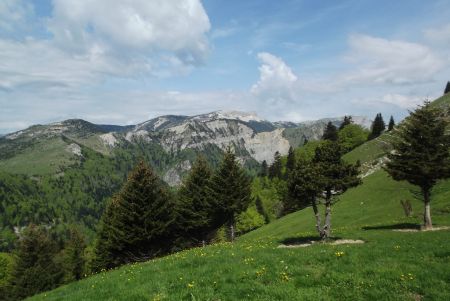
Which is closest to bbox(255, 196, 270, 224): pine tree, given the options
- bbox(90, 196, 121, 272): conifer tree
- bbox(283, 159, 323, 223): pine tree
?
bbox(90, 196, 121, 272): conifer tree

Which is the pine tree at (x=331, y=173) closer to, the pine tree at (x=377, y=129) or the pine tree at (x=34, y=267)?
the pine tree at (x=34, y=267)

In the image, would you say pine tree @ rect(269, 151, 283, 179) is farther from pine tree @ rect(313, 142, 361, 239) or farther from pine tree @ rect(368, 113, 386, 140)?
pine tree @ rect(313, 142, 361, 239)

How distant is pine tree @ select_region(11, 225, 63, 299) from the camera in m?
57.5

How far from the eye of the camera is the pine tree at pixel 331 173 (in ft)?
95.1

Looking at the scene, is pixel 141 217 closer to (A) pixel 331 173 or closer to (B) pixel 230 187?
(B) pixel 230 187

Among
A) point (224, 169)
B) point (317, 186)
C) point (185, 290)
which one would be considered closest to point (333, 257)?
point (185, 290)

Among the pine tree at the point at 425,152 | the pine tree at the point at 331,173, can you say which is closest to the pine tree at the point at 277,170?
the pine tree at the point at 425,152

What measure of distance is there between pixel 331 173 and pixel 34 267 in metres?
52.4

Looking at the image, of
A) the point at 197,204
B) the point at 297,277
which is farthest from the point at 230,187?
the point at 297,277

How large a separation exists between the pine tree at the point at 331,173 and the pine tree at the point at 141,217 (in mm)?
23454

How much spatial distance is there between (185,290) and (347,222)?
41.4 meters

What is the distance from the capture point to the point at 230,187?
49.3 meters

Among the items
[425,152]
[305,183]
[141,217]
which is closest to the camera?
[305,183]

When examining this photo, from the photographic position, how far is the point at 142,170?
48094mm
